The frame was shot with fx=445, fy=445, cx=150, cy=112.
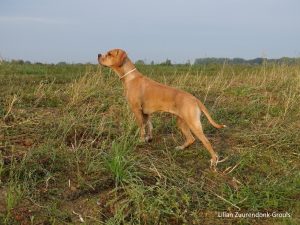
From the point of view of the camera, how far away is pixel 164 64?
60.4ft

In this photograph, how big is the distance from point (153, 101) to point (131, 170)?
126cm

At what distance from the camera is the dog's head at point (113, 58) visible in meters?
5.64

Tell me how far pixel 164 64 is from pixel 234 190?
1433 cm

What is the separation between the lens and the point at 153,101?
17.3 feet

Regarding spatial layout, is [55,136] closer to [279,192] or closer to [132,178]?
[132,178]

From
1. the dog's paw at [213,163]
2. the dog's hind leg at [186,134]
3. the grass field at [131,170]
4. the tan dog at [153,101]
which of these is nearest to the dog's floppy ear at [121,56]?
the tan dog at [153,101]

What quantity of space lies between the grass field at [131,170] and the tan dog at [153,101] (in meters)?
0.21

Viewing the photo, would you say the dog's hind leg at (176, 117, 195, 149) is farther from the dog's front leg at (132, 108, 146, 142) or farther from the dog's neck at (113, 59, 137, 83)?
the dog's neck at (113, 59, 137, 83)

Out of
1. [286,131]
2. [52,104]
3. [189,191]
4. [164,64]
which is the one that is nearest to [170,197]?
[189,191]

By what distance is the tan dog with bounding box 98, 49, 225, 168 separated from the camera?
4.87m

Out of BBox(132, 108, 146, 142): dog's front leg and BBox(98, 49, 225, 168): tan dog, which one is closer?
BBox(98, 49, 225, 168): tan dog

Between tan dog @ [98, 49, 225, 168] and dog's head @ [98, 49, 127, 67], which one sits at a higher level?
dog's head @ [98, 49, 127, 67]

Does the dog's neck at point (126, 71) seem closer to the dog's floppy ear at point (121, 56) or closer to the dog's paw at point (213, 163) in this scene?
the dog's floppy ear at point (121, 56)

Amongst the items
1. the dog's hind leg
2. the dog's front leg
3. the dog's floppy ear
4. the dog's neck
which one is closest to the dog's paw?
the dog's hind leg
